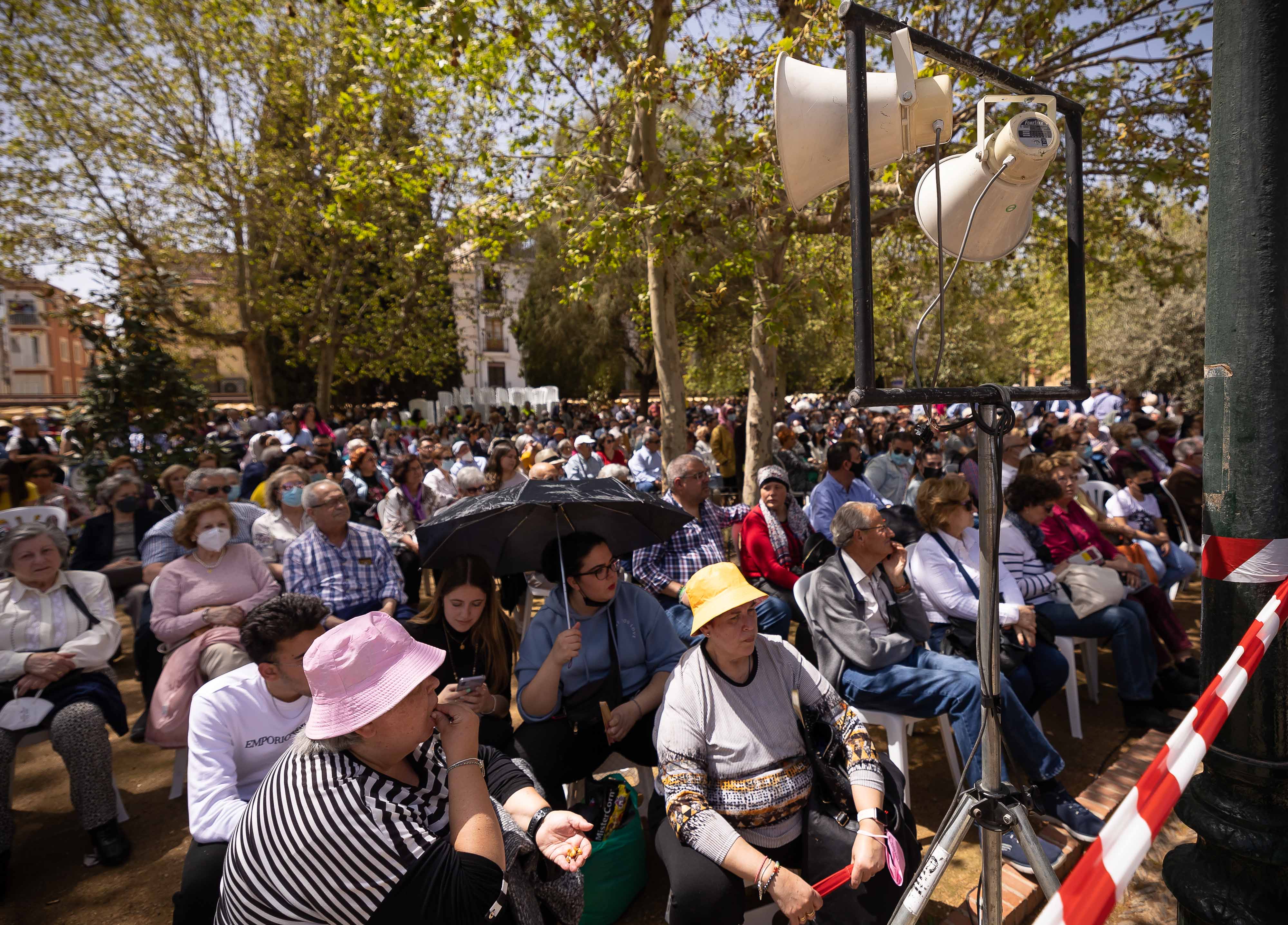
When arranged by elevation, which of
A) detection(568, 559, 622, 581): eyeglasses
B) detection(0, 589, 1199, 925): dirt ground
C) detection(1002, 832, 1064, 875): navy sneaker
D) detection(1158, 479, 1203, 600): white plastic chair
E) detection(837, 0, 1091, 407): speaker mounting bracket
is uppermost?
detection(837, 0, 1091, 407): speaker mounting bracket

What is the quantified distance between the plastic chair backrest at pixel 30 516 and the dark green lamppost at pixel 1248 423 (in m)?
5.73

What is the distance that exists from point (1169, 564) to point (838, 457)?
268 cm

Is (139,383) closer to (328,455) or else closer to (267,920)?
(328,455)

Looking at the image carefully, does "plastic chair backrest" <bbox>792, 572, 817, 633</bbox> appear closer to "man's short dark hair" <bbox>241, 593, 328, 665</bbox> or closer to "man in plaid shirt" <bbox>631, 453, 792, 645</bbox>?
"man in plaid shirt" <bbox>631, 453, 792, 645</bbox>

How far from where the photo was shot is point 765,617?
4.33m

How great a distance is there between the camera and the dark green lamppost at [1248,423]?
1750mm

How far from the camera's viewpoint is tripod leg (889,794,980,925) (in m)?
1.66

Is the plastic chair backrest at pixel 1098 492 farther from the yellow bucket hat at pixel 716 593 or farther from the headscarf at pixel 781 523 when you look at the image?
the yellow bucket hat at pixel 716 593

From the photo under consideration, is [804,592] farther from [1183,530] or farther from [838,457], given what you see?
[1183,530]

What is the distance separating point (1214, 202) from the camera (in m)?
1.84

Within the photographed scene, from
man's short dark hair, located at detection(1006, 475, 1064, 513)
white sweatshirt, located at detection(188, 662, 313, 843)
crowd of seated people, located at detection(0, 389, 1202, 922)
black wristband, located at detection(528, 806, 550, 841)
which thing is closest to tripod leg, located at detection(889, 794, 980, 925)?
crowd of seated people, located at detection(0, 389, 1202, 922)

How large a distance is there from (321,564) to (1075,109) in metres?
4.37

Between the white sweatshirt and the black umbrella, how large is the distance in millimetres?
868

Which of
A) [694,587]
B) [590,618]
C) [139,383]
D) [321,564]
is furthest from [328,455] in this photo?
[694,587]
